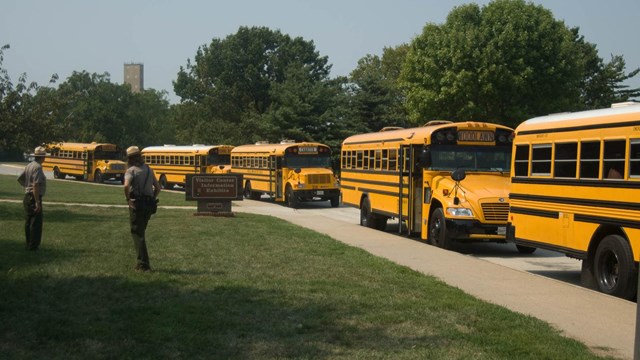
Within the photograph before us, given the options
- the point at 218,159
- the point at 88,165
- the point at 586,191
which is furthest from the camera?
the point at 88,165

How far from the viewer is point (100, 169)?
51.5m

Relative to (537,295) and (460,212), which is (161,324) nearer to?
(537,295)

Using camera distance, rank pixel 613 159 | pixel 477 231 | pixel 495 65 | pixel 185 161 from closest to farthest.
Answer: pixel 613 159 < pixel 477 231 < pixel 495 65 < pixel 185 161

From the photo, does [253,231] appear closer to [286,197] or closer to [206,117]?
[286,197]

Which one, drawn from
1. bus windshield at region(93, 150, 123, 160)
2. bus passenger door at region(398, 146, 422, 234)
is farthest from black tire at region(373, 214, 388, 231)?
bus windshield at region(93, 150, 123, 160)

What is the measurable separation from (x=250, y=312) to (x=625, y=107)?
5873mm

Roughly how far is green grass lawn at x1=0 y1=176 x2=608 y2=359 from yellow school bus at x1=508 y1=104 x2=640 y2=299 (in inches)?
88.2

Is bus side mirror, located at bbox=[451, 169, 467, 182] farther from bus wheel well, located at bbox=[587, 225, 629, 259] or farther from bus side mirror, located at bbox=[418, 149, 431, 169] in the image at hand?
bus wheel well, located at bbox=[587, 225, 629, 259]

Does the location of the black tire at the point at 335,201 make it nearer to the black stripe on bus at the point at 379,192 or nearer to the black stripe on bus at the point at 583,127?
the black stripe on bus at the point at 379,192

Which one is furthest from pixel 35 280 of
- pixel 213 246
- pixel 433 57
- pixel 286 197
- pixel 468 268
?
pixel 433 57

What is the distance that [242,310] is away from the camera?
8172 mm

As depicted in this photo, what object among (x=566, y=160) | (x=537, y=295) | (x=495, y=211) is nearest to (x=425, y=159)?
(x=495, y=211)

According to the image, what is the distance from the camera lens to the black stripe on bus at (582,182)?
10.1 m

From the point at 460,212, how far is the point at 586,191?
457cm
